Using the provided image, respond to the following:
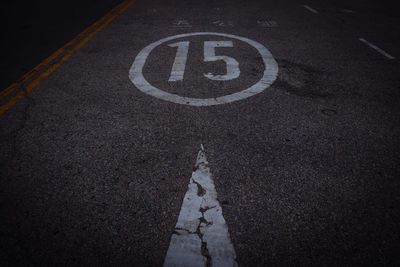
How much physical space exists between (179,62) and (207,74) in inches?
28.2

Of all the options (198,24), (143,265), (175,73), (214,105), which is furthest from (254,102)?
(198,24)

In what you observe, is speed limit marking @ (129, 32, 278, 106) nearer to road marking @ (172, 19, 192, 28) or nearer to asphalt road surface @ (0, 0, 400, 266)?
asphalt road surface @ (0, 0, 400, 266)

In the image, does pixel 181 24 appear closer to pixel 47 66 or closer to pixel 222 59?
pixel 222 59

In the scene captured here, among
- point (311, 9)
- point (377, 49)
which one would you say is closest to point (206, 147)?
point (377, 49)

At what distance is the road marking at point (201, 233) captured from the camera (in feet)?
6.69

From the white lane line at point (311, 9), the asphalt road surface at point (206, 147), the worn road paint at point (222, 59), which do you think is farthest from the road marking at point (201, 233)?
the white lane line at point (311, 9)

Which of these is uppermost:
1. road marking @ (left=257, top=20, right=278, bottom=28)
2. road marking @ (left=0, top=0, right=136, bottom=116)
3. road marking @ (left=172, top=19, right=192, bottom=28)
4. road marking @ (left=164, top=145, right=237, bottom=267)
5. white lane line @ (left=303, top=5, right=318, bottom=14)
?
white lane line @ (left=303, top=5, right=318, bottom=14)

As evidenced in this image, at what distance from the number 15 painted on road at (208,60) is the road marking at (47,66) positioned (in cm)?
210

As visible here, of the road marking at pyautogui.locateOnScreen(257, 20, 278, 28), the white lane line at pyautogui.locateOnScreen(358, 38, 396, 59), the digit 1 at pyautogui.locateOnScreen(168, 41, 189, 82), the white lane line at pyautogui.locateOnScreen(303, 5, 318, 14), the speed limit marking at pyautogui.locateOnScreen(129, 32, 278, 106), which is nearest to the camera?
the speed limit marking at pyautogui.locateOnScreen(129, 32, 278, 106)

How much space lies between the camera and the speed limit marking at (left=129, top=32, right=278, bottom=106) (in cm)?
392

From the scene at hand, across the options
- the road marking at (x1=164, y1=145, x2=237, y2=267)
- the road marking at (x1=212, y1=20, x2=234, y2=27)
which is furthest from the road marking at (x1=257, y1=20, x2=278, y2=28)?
the road marking at (x1=164, y1=145, x2=237, y2=267)

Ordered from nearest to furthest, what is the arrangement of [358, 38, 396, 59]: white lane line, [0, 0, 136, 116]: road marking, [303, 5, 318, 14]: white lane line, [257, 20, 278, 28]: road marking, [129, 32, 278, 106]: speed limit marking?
[129, 32, 278, 106]: speed limit marking < [0, 0, 136, 116]: road marking < [358, 38, 396, 59]: white lane line < [257, 20, 278, 28]: road marking < [303, 5, 318, 14]: white lane line

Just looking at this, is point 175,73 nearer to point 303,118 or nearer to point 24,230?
point 303,118

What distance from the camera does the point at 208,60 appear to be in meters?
5.07
